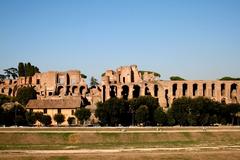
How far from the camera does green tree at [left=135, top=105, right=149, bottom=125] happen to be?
59.8m

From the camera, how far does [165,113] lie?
6075cm

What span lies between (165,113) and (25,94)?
32667mm

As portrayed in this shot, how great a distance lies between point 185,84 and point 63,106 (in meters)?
23.9

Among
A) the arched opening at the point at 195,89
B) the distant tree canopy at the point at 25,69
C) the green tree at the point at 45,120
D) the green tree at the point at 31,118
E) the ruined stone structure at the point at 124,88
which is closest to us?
the green tree at the point at 31,118

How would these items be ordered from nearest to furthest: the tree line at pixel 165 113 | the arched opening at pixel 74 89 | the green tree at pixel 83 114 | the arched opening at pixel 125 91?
the tree line at pixel 165 113
the green tree at pixel 83 114
the arched opening at pixel 125 91
the arched opening at pixel 74 89

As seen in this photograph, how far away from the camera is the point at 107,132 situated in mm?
46625

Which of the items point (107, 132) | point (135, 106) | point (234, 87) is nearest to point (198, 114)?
point (135, 106)

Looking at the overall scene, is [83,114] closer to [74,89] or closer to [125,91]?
[125,91]

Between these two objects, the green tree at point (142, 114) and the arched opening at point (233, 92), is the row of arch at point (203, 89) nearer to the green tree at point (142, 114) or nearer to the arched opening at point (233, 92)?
the arched opening at point (233, 92)

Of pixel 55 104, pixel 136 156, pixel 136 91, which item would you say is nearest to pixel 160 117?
A: pixel 55 104

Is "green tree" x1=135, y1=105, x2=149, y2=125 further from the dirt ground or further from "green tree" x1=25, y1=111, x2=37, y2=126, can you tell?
the dirt ground

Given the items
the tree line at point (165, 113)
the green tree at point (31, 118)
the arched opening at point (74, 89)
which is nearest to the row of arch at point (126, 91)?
the arched opening at point (74, 89)

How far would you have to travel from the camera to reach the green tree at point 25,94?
82188mm

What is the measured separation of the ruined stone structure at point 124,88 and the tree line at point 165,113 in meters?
11.1
